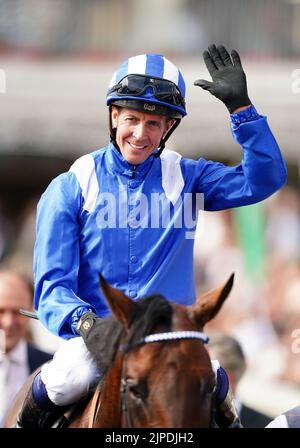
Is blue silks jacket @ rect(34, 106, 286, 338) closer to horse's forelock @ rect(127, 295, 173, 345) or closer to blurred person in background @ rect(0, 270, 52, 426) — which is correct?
horse's forelock @ rect(127, 295, 173, 345)

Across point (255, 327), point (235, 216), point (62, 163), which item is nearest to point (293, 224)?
point (235, 216)

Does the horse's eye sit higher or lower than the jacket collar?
lower

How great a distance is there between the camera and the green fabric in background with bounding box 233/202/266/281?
1133cm

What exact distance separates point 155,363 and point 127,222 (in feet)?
3.11

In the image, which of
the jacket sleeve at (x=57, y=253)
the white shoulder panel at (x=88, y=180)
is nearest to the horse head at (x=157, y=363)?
the jacket sleeve at (x=57, y=253)

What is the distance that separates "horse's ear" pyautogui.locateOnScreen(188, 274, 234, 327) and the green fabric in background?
7.81 m

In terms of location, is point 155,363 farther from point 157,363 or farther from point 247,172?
point 247,172

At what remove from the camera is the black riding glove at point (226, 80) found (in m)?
4.04

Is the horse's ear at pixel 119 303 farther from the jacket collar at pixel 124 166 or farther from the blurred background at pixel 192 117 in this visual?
the blurred background at pixel 192 117

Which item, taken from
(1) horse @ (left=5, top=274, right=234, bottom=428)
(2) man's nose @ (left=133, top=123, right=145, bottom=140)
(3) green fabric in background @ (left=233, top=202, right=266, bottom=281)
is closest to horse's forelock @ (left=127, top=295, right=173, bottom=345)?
(1) horse @ (left=5, top=274, right=234, bottom=428)

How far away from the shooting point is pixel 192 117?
42.9ft

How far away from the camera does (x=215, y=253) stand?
1124 cm

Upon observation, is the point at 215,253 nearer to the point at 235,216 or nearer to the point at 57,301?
the point at 235,216

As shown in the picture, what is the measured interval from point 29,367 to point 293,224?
5.76m
